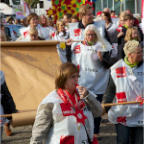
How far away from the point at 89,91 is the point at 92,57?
1705 mm

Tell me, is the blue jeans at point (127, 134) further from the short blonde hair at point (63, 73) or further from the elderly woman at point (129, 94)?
the short blonde hair at point (63, 73)

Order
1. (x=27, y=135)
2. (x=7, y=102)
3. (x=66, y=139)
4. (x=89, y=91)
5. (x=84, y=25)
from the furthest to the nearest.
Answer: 1. (x=27, y=135)
2. (x=84, y=25)
3. (x=7, y=102)
4. (x=89, y=91)
5. (x=66, y=139)

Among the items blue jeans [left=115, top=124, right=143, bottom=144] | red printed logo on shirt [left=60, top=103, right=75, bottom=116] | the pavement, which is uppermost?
red printed logo on shirt [left=60, top=103, right=75, bottom=116]

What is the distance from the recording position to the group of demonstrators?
7.12 ft

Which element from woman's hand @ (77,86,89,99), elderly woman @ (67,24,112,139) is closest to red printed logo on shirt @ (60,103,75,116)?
woman's hand @ (77,86,89,99)

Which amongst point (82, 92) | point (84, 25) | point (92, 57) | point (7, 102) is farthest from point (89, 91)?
point (84, 25)

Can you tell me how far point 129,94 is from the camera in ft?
10.1

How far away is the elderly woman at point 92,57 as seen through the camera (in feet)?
13.2

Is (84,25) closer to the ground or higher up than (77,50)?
higher up

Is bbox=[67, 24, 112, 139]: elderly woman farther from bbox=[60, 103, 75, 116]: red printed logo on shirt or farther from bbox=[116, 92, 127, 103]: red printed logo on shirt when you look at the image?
bbox=[60, 103, 75, 116]: red printed logo on shirt

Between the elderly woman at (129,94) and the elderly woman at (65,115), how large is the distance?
32.5 inches

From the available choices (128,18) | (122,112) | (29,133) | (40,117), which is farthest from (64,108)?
(128,18)

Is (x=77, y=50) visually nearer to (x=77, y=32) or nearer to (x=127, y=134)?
(x=77, y=32)

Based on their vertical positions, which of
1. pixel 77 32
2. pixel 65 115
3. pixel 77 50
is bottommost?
pixel 65 115
